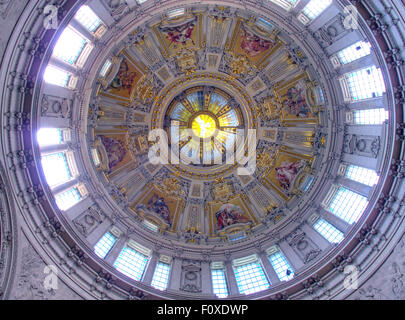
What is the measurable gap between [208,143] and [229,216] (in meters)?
8.39

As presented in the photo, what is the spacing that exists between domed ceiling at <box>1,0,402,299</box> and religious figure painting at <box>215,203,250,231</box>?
0.10 metres

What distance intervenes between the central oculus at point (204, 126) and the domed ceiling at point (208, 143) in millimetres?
108

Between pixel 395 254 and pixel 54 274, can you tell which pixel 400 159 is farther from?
pixel 54 274

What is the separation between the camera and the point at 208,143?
120 feet

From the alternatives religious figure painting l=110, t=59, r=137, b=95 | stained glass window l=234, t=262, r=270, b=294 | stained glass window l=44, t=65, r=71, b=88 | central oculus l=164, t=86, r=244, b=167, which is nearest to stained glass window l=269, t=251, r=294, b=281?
stained glass window l=234, t=262, r=270, b=294

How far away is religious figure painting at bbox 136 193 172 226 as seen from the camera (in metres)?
31.7

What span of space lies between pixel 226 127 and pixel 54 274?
21577 mm

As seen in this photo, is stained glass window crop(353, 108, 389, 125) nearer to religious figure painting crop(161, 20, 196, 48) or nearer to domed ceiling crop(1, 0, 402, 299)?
domed ceiling crop(1, 0, 402, 299)

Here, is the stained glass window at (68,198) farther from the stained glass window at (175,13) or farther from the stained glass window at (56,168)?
the stained glass window at (175,13)

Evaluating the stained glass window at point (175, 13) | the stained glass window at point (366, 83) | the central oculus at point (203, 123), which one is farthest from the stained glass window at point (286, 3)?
the central oculus at point (203, 123)

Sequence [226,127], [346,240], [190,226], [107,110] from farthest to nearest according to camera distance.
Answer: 1. [226,127]
2. [190,226]
3. [107,110]
4. [346,240]

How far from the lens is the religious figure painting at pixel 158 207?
3169cm
